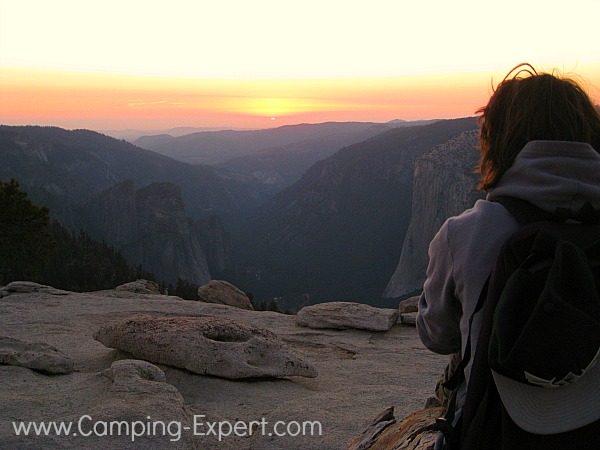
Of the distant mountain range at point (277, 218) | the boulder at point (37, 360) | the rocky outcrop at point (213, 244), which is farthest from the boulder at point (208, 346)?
the rocky outcrop at point (213, 244)

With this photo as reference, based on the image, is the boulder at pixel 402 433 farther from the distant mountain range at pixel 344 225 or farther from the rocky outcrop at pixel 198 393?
the distant mountain range at pixel 344 225

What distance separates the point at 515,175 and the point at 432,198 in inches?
3783

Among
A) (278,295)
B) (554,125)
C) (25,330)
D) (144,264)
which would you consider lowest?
(278,295)

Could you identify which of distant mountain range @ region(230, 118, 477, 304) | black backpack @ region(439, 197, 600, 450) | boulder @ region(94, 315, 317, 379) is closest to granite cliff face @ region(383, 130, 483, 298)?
distant mountain range @ region(230, 118, 477, 304)

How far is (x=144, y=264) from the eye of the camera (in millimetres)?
115688

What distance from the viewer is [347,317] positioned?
53.1ft

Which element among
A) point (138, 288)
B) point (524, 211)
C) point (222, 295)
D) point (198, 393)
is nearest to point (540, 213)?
point (524, 211)

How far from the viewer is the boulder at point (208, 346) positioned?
950cm

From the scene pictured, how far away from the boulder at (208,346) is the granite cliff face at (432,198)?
7900cm

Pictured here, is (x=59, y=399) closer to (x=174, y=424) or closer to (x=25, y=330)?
(x=174, y=424)

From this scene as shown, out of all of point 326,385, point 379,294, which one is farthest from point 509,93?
point 379,294

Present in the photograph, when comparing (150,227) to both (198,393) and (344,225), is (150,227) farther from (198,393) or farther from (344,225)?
(198,393)

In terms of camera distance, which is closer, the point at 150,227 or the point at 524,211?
the point at 524,211

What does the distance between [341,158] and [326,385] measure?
16036 centimetres
